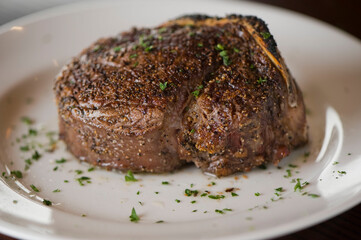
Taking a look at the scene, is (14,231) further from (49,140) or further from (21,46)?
(21,46)

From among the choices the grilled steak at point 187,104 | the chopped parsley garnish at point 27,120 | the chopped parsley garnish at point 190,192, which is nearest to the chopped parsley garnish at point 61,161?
the grilled steak at point 187,104

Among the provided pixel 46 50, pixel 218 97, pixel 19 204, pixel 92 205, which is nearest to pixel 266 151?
pixel 218 97

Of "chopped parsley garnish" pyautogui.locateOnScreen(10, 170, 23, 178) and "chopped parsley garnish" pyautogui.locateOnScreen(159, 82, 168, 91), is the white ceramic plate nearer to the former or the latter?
"chopped parsley garnish" pyautogui.locateOnScreen(10, 170, 23, 178)

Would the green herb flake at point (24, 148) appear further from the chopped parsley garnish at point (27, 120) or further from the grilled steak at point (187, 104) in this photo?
the grilled steak at point (187, 104)

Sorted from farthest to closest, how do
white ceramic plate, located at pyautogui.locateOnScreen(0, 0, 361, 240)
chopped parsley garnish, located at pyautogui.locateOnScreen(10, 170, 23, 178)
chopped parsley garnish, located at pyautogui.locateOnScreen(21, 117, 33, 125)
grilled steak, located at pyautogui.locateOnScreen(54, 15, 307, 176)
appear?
chopped parsley garnish, located at pyautogui.locateOnScreen(21, 117, 33, 125), chopped parsley garnish, located at pyautogui.locateOnScreen(10, 170, 23, 178), grilled steak, located at pyautogui.locateOnScreen(54, 15, 307, 176), white ceramic plate, located at pyautogui.locateOnScreen(0, 0, 361, 240)

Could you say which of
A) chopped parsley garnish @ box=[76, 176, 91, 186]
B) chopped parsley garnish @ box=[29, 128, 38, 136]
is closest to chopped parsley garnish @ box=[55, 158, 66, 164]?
chopped parsley garnish @ box=[76, 176, 91, 186]

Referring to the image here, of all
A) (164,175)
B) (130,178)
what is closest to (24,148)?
(130,178)
